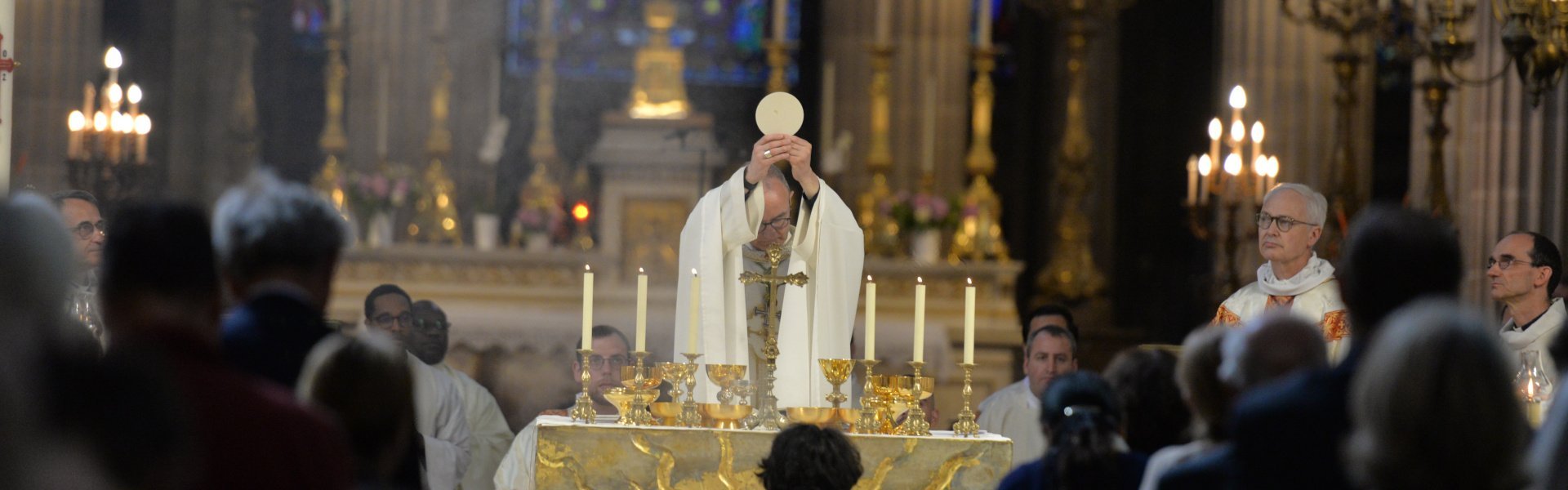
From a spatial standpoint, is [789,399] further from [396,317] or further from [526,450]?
[396,317]

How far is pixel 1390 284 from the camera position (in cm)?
277

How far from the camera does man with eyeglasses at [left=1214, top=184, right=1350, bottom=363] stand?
5.64 m

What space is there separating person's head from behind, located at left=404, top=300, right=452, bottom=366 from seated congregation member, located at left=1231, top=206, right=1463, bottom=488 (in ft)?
14.5

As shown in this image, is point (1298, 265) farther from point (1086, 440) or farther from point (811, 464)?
point (1086, 440)

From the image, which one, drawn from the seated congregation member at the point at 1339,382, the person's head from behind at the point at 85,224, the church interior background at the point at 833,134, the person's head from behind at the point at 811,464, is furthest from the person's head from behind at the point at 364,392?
the church interior background at the point at 833,134

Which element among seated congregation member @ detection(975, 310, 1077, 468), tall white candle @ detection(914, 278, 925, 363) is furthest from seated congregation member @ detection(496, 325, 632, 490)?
seated congregation member @ detection(975, 310, 1077, 468)

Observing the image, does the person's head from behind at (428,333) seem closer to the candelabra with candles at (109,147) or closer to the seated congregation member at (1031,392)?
the seated congregation member at (1031,392)

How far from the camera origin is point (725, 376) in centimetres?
497

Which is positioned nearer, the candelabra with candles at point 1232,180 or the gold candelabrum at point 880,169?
the candelabra with candles at point 1232,180

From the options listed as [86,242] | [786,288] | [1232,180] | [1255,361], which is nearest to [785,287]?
[786,288]

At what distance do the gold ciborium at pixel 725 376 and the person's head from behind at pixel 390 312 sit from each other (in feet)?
5.67

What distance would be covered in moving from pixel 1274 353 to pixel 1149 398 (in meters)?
0.55

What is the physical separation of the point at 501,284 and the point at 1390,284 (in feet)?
29.1

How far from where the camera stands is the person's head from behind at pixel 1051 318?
6742 millimetres
